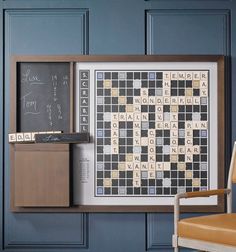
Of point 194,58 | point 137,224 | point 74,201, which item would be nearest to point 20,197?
point 74,201

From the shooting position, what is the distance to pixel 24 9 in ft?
10.9

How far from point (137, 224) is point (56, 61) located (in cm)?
118

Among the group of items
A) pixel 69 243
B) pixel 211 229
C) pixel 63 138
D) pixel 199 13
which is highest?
pixel 199 13

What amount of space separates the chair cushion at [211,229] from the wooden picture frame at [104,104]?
0.75 metres

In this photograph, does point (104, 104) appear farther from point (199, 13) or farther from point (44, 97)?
point (199, 13)

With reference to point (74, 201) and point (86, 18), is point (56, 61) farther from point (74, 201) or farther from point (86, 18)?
point (74, 201)

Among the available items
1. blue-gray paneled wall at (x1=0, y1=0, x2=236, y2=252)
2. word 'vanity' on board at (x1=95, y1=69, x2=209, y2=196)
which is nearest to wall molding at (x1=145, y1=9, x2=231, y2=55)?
blue-gray paneled wall at (x1=0, y1=0, x2=236, y2=252)

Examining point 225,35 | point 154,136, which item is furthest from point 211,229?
point 225,35

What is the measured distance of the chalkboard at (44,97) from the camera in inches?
129

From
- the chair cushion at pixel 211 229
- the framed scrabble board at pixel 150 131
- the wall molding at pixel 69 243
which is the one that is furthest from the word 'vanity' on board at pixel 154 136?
the chair cushion at pixel 211 229

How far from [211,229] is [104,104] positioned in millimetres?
1251

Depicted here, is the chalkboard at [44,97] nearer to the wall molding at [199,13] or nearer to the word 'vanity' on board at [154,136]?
the word 'vanity' on board at [154,136]

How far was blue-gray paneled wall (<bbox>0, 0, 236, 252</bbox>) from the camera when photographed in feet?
10.7

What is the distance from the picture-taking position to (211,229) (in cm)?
231
